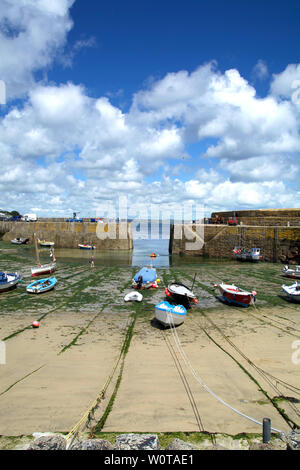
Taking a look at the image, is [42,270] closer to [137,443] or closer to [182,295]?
[182,295]

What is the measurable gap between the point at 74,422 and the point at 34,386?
2.31 metres

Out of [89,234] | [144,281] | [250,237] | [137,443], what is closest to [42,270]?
[144,281]

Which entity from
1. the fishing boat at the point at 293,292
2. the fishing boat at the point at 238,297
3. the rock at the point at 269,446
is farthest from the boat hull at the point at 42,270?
the rock at the point at 269,446

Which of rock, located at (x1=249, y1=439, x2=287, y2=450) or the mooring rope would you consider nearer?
rock, located at (x1=249, y1=439, x2=287, y2=450)

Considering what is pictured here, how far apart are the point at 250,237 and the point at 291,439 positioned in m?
35.1

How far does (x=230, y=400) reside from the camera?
738cm

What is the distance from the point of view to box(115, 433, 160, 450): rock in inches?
183

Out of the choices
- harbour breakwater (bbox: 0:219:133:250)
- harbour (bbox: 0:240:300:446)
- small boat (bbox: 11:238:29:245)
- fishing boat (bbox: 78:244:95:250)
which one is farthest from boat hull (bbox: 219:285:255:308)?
small boat (bbox: 11:238:29:245)

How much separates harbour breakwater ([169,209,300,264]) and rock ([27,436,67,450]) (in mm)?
34373

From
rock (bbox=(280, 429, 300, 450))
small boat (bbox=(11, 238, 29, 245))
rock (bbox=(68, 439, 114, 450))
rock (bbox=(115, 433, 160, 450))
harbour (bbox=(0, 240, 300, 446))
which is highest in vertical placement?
small boat (bbox=(11, 238, 29, 245))

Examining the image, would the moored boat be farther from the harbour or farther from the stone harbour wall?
the harbour

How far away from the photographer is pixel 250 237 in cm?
3803

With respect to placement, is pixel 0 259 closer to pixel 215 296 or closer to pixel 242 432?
pixel 215 296

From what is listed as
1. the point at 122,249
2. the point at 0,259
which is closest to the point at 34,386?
the point at 0,259
